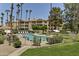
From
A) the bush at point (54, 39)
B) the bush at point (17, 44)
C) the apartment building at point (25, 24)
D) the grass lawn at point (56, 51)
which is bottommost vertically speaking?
the grass lawn at point (56, 51)

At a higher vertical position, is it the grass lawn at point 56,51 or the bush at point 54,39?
the bush at point 54,39

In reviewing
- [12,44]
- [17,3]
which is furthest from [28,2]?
[12,44]

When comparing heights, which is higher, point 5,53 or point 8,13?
point 8,13

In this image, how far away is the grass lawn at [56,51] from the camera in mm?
8164

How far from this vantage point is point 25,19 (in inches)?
323

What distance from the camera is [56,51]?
26.8ft

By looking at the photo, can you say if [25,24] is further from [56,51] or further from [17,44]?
[56,51]

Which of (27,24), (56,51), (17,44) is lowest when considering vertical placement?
(56,51)

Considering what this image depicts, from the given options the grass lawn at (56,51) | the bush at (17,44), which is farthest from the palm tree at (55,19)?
the bush at (17,44)

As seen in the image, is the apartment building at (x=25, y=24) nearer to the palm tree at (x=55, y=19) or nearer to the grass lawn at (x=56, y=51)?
the palm tree at (x=55, y=19)

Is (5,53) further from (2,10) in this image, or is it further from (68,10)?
(68,10)

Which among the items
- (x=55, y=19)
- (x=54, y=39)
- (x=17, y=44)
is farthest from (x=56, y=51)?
(x=17, y=44)

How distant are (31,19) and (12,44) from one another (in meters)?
0.48

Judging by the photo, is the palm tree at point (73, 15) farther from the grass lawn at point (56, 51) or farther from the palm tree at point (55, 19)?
the grass lawn at point (56, 51)
